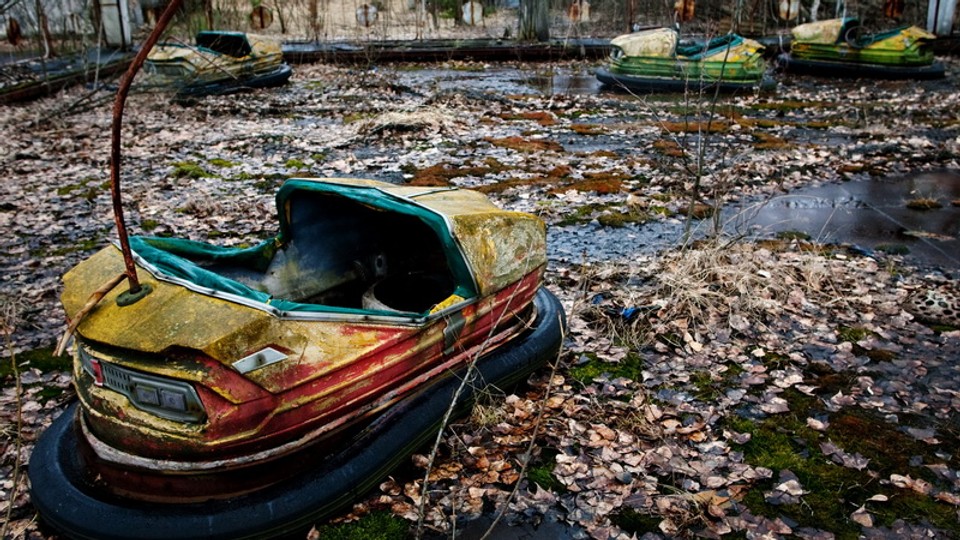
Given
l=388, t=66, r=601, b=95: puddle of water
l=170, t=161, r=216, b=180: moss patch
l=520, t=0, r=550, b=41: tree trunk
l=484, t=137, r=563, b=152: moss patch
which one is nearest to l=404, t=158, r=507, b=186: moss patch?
l=484, t=137, r=563, b=152: moss patch

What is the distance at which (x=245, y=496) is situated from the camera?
2365 mm

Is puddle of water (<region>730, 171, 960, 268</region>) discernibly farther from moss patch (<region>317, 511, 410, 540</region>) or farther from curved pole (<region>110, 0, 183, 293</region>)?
curved pole (<region>110, 0, 183, 293</region>)

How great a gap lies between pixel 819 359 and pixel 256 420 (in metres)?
2.98

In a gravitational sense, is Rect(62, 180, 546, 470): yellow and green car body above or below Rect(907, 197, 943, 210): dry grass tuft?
above

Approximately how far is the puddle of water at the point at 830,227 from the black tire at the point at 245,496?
235 cm

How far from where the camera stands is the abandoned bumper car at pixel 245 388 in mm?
2238

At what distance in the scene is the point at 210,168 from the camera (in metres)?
7.52

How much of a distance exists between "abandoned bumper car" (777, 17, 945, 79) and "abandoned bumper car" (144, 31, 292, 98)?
9.91 metres

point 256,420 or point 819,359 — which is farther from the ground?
point 256,420

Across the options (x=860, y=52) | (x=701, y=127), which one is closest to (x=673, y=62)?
(x=701, y=127)

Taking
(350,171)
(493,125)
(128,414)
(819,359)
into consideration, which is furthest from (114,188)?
(493,125)

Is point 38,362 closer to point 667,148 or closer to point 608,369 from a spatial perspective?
point 608,369

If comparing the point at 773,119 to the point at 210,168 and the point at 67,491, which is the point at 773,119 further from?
the point at 67,491

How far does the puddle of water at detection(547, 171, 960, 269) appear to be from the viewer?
17.2 feet
